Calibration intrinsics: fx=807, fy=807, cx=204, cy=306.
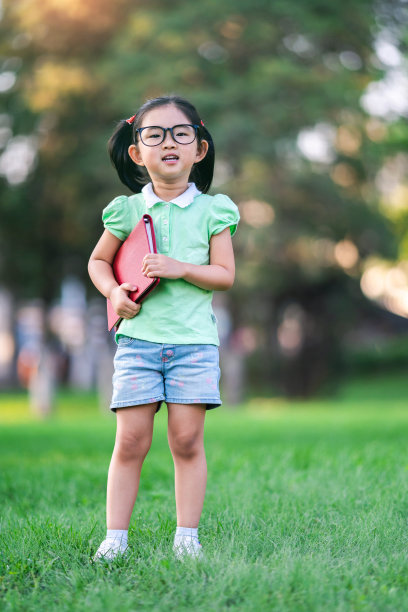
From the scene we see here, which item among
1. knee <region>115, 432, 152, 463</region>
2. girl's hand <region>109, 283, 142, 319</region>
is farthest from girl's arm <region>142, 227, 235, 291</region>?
knee <region>115, 432, 152, 463</region>

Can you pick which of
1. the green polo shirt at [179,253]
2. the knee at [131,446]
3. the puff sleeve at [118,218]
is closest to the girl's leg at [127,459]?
the knee at [131,446]

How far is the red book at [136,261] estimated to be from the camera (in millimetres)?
3234

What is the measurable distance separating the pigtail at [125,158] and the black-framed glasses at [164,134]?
190 mm

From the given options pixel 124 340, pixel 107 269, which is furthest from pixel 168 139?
pixel 124 340

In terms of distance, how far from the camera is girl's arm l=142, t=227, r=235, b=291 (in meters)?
3.18

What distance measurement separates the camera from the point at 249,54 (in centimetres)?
1731

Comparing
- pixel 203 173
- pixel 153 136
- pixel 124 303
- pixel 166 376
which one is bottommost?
pixel 166 376

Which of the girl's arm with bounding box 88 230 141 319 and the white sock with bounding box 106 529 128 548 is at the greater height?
the girl's arm with bounding box 88 230 141 319

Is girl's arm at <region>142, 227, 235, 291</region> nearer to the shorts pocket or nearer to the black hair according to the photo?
the shorts pocket

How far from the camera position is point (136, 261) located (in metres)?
3.31

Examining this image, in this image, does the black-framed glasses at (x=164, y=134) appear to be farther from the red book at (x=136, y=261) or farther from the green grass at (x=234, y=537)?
the green grass at (x=234, y=537)

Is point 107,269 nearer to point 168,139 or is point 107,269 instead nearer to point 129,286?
point 129,286

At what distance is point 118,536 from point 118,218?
1.31 m

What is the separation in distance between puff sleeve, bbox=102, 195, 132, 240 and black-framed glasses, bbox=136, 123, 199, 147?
280 millimetres
